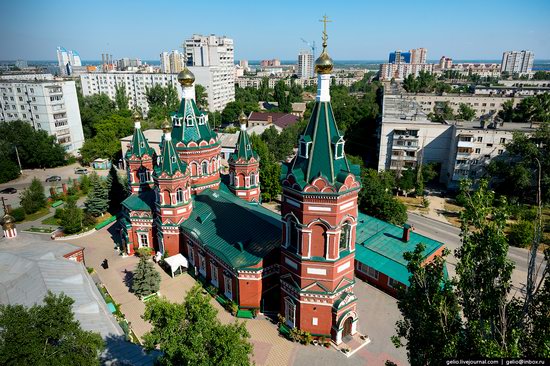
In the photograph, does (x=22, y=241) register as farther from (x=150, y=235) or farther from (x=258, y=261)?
(x=258, y=261)

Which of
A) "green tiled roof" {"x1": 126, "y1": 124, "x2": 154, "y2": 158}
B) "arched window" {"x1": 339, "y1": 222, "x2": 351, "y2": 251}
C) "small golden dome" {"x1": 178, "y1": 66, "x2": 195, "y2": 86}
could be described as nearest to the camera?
"arched window" {"x1": 339, "y1": 222, "x2": 351, "y2": 251}

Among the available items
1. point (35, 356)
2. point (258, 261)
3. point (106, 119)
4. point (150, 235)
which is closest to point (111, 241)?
point (150, 235)

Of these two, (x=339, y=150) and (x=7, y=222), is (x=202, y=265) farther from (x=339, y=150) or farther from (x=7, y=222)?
(x=339, y=150)

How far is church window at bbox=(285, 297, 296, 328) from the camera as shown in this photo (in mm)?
21427

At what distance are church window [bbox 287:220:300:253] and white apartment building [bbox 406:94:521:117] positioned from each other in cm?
6796

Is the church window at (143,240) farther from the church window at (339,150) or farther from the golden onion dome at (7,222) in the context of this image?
the church window at (339,150)

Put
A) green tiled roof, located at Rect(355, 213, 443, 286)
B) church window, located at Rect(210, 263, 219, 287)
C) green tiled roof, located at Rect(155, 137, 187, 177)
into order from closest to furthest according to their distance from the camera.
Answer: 1. church window, located at Rect(210, 263, 219, 287)
2. green tiled roof, located at Rect(355, 213, 443, 286)
3. green tiled roof, located at Rect(155, 137, 187, 177)

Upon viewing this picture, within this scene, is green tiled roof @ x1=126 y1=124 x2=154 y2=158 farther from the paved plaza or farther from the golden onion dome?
the golden onion dome

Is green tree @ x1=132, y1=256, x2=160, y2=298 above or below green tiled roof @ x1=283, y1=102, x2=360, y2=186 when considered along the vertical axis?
below

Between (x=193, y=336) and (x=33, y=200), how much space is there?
39946 mm

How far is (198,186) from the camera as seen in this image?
31438 millimetres

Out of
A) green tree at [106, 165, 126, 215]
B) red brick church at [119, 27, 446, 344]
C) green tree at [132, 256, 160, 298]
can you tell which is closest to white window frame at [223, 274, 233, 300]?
red brick church at [119, 27, 446, 344]

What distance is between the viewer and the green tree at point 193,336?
12086mm

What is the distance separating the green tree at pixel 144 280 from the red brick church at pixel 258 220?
3.55 metres
